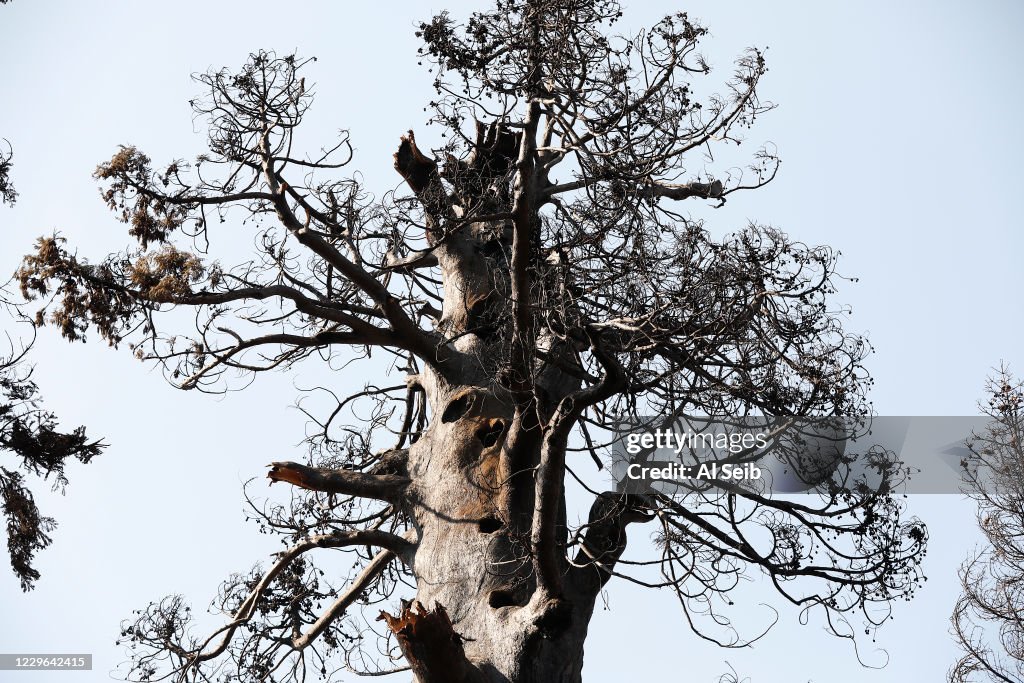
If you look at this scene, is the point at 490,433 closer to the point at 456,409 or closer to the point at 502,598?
the point at 456,409

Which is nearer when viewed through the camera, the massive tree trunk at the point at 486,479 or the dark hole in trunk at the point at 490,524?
the massive tree trunk at the point at 486,479

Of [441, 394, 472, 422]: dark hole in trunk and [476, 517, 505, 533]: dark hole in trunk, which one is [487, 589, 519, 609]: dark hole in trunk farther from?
[441, 394, 472, 422]: dark hole in trunk

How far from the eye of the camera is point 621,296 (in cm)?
668

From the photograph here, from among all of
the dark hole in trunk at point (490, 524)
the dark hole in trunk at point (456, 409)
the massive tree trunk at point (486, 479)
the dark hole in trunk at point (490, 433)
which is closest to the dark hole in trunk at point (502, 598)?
the massive tree trunk at point (486, 479)

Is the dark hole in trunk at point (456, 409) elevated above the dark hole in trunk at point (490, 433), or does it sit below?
above

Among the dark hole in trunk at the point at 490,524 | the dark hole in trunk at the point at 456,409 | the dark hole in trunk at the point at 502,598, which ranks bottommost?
the dark hole in trunk at the point at 502,598

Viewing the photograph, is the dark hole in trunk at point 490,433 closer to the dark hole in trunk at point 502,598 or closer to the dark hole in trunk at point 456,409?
the dark hole in trunk at point 456,409

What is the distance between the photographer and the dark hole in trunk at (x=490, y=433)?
7676mm

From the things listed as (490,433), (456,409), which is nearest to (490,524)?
(490,433)

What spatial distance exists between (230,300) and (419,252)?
1.75 m

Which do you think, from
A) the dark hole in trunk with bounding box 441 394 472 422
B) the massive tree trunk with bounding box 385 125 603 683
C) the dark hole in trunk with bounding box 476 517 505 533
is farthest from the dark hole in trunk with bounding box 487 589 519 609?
the dark hole in trunk with bounding box 441 394 472 422

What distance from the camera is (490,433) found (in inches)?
304

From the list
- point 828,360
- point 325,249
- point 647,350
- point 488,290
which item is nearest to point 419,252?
point 488,290

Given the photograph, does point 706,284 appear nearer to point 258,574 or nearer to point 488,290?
point 488,290
